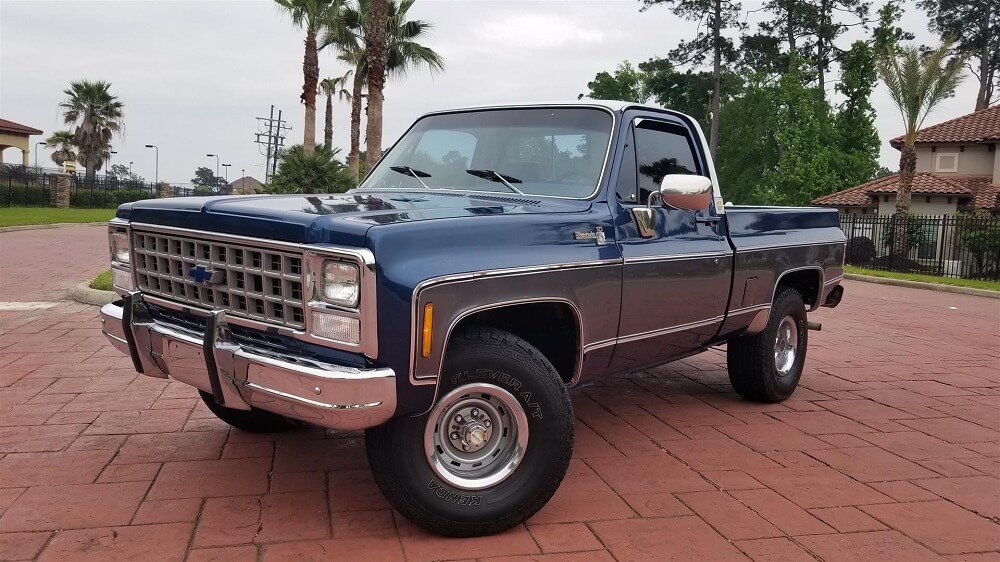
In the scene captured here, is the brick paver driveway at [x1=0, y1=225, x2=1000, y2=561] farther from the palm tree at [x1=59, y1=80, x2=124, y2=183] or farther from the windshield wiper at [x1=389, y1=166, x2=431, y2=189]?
the palm tree at [x1=59, y1=80, x2=124, y2=183]

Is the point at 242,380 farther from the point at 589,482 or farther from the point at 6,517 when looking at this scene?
the point at 589,482

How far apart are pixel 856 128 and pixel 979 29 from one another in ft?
57.1

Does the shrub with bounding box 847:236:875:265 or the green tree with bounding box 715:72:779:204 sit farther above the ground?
the green tree with bounding box 715:72:779:204

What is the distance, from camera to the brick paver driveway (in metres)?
3.22

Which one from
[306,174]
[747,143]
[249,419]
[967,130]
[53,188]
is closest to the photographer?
[249,419]

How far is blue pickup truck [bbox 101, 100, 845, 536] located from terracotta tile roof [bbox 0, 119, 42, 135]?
4897 cm

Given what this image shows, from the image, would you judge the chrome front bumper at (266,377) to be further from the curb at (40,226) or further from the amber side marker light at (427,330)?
the curb at (40,226)

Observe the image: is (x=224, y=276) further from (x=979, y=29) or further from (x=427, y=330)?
(x=979, y=29)

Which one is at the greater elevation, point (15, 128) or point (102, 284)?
point (15, 128)

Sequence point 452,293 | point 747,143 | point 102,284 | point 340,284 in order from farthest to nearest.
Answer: point 747,143 < point 102,284 < point 452,293 < point 340,284

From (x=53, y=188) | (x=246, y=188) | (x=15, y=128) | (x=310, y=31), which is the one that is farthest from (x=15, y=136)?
(x=310, y=31)

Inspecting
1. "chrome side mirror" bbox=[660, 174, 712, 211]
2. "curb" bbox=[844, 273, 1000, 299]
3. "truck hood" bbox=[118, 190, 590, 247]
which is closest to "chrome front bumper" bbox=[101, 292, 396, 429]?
"truck hood" bbox=[118, 190, 590, 247]

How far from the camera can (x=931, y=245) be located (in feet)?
78.8

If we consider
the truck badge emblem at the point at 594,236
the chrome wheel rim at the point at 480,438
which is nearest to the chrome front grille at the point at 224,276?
the chrome wheel rim at the point at 480,438
